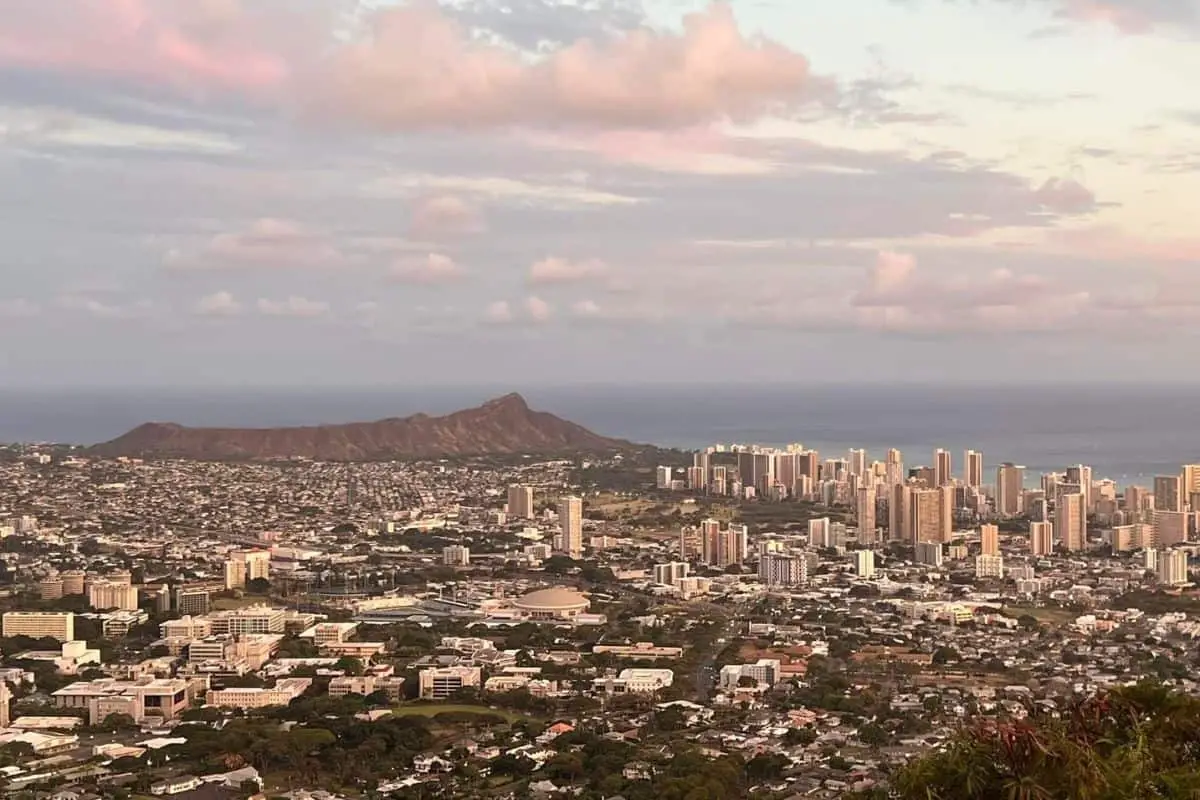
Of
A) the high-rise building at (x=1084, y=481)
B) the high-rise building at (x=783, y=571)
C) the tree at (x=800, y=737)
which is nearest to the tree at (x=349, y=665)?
the tree at (x=800, y=737)

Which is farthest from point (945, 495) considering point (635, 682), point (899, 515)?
point (635, 682)

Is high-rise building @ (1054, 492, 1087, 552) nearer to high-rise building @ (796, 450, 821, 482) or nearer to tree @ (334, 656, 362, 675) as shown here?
high-rise building @ (796, 450, 821, 482)

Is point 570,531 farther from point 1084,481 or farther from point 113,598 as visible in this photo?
point 1084,481

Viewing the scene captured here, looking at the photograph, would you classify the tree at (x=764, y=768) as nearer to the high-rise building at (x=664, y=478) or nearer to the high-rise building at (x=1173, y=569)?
the high-rise building at (x=1173, y=569)

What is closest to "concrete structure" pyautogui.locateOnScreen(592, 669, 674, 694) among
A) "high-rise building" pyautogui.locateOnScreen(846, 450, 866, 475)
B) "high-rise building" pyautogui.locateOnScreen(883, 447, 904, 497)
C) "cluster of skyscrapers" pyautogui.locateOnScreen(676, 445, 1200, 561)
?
"cluster of skyscrapers" pyautogui.locateOnScreen(676, 445, 1200, 561)

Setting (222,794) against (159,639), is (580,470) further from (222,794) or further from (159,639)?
(222,794)
